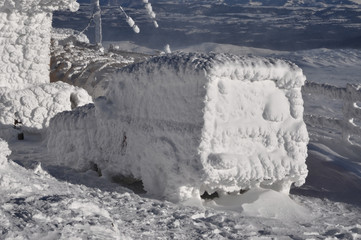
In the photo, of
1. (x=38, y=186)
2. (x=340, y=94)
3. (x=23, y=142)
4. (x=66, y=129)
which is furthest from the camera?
(x=23, y=142)

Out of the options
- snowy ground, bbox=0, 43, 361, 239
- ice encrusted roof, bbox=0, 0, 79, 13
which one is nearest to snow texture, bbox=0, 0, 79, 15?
ice encrusted roof, bbox=0, 0, 79, 13

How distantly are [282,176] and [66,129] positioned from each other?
8.82ft

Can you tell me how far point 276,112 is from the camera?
4852mm

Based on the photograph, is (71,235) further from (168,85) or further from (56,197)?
(168,85)

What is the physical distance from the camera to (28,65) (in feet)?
29.0

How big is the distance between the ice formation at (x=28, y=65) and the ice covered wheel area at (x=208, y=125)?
3.74m

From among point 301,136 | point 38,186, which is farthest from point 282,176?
point 38,186

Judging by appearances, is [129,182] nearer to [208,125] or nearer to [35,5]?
[208,125]

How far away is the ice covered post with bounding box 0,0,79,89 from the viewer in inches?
329

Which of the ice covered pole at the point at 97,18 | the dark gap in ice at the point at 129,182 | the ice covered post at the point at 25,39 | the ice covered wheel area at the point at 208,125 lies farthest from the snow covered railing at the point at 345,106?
the ice covered pole at the point at 97,18

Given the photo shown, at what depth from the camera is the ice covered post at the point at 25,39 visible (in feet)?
27.4

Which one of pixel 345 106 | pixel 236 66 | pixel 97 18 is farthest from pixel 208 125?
pixel 97 18

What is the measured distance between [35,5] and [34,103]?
160cm

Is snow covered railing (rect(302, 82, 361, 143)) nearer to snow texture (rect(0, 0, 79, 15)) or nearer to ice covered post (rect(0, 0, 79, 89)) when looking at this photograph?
snow texture (rect(0, 0, 79, 15))
